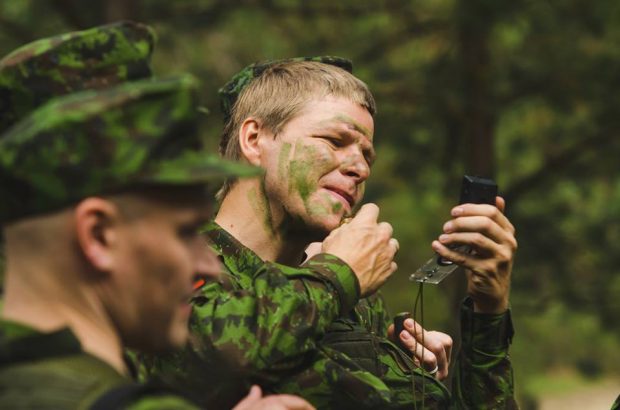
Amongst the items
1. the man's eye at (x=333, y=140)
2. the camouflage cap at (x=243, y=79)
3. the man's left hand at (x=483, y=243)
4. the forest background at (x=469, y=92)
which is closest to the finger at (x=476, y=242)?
the man's left hand at (x=483, y=243)

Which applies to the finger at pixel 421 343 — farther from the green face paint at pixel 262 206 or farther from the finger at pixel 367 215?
the green face paint at pixel 262 206

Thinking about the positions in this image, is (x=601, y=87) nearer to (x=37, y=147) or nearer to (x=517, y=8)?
(x=517, y=8)

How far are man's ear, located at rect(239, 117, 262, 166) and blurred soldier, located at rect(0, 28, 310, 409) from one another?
4.90ft

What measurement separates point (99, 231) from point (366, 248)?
4.25 ft

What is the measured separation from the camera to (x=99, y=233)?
216cm

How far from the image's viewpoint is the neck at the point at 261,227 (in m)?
3.68

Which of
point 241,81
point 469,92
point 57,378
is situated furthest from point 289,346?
point 469,92

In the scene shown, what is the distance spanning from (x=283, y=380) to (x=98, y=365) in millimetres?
1104

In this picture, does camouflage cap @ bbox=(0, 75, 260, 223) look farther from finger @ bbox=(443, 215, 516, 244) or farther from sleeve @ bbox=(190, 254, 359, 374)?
finger @ bbox=(443, 215, 516, 244)

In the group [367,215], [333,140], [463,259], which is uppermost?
[333,140]

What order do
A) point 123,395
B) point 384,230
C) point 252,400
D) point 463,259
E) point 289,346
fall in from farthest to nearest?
point 463,259 → point 384,230 → point 289,346 → point 252,400 → point 123,395

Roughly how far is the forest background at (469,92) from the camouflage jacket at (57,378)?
8327 mm

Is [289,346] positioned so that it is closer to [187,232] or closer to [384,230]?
[384,230]

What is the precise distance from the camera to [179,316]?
225 centimetres
